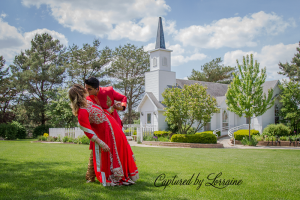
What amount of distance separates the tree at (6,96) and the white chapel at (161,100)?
70.1 ft

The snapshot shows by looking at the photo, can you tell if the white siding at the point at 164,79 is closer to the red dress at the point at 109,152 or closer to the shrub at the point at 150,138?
the shrub at the point at 150,138

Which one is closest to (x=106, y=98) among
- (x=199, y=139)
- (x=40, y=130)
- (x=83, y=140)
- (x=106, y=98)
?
(x=106, y=98)

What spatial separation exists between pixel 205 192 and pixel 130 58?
1570 inches

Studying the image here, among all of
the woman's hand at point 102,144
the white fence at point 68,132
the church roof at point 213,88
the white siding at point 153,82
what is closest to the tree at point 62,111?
the white fence at point 68,132

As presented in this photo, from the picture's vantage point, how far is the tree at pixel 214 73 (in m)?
45.1

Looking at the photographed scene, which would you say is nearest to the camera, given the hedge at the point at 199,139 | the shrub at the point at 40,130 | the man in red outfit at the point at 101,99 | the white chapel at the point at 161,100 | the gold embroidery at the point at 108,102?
the man in red outfit at the point at 101,99

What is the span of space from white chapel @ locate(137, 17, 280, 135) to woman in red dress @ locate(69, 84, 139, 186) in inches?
788

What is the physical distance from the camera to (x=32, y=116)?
119 ft

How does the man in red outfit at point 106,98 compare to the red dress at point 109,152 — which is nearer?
the red dress at point 109,152

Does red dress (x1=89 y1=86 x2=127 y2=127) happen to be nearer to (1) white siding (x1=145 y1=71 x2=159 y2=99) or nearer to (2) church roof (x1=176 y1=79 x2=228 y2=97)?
(1) white siding (x1=145 y1=71 x2=159 y2=99)

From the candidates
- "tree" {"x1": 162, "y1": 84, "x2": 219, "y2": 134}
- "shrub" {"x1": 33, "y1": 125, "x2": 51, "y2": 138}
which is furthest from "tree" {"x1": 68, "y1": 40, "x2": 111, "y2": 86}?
"tree" {"x1": 162, "y1": 84, "x2": 219, "y2": 134}

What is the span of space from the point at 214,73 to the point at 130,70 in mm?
15563

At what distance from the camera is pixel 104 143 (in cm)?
443

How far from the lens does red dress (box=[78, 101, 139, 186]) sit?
4520 millimetres
